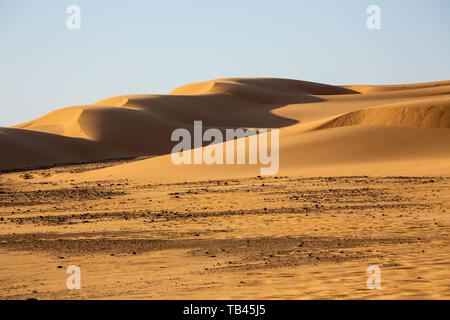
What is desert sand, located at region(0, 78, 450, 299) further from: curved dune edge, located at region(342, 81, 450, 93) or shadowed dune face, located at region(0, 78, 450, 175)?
curved dune edge, located at region(342, 81, 450, 93)

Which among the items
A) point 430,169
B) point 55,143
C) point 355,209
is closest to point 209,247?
point 355,209

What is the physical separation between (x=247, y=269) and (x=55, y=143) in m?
47.1

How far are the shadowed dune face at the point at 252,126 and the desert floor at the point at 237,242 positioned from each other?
824 centimetres

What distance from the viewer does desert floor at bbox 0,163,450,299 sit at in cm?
784

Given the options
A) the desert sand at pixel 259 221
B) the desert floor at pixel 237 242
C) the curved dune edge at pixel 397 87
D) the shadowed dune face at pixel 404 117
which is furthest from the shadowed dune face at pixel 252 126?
the desert floor at pixel 237 242

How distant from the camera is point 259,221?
14.1 meters

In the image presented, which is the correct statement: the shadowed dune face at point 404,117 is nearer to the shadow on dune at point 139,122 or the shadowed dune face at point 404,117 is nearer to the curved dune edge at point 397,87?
the shadow on dune at point 139,122

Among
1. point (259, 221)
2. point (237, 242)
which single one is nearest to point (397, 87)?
point (259, 221)

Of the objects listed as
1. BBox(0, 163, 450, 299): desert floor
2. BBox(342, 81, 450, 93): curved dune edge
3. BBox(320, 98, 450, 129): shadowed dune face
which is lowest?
BBox(0, 163, 450, 299): desert floor

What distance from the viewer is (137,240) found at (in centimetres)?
1212

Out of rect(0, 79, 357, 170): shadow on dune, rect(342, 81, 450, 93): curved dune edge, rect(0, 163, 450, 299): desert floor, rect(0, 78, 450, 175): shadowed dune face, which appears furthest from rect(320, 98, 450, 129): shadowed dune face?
rect(342, 81, 450, 93): curved dune edge

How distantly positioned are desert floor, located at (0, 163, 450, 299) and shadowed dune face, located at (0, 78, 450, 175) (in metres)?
8.24

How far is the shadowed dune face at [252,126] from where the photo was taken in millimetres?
30078
